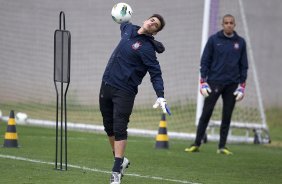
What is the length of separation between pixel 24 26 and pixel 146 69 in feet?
32.1

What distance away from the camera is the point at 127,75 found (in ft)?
30.0

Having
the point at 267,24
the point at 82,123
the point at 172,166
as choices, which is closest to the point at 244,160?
the point at 172,166

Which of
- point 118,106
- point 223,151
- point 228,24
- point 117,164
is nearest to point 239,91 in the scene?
point 223,151

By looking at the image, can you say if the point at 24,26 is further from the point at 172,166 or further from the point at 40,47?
the point at 172,166

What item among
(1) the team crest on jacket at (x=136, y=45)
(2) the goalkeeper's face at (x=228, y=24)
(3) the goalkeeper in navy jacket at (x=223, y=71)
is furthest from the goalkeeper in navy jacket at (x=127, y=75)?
(3) the goalkeeper in navy jacket at (x=223, y=71)

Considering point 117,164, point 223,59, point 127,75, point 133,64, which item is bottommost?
point 117,164

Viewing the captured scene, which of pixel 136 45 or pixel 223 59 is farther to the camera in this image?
pixel 223 59

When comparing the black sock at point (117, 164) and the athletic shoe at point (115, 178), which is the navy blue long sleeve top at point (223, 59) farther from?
the athletic shoe at point (115, 178)

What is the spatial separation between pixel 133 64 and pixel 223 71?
4593 millimetres

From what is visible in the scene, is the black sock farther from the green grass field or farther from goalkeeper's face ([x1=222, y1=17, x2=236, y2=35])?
goalkeeper's face ([x1=222, y1=17, x2=236, y2=35])

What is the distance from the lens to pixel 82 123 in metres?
17.8

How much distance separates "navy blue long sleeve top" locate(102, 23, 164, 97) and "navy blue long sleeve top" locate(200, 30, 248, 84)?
439cm

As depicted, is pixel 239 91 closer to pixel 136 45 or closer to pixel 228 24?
pixel 228 24

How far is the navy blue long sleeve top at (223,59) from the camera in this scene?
44.6 feet
